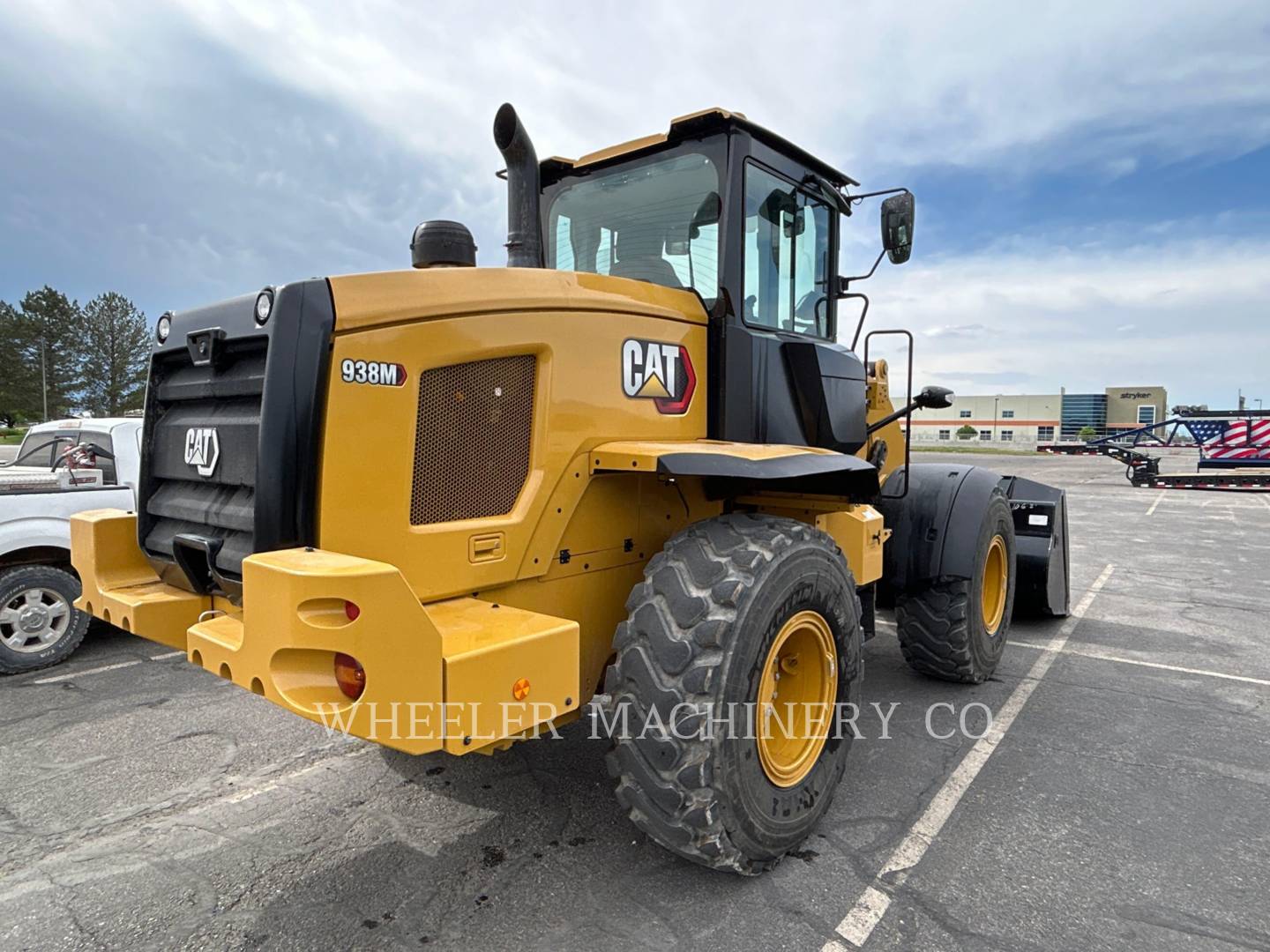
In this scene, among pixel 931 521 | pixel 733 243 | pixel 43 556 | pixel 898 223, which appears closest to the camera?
pixel 733 243

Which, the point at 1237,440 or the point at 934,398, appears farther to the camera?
the point at 1237,440

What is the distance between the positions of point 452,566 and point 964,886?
2142 millimetres

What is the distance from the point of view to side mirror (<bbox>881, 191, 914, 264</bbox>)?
13.7ft

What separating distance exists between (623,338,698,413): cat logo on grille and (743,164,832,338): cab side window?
1.51 ft

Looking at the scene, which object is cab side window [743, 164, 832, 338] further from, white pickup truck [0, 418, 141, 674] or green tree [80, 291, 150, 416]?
green tree [80, 291, 150, 416]

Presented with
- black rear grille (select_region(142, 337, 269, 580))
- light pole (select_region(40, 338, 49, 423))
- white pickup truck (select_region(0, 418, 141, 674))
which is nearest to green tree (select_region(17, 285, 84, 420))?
light pole (select_region(40, 338, 49, 423))

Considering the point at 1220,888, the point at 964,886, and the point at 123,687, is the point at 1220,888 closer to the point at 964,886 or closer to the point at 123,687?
the point at 964,886

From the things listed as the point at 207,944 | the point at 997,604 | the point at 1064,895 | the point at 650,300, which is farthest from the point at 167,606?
the point at 997,604

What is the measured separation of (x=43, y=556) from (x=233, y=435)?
4.14 m

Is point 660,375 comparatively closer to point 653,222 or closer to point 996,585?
point 653,222

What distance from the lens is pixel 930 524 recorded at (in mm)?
4805

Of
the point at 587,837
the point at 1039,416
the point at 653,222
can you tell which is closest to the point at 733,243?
the point at 653,222

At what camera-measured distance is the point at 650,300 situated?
319cm

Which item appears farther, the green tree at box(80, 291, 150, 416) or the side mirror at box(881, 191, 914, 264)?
the green tree at box(80, 291, 150, 416)
